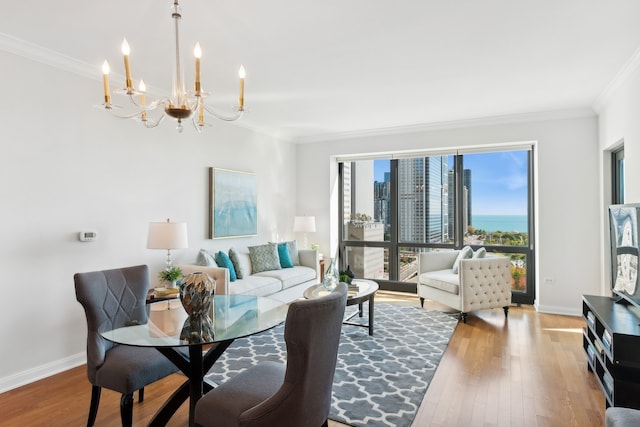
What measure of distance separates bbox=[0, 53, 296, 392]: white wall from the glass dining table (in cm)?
140

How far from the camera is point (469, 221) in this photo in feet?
19.2

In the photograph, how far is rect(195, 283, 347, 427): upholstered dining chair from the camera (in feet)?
5.19

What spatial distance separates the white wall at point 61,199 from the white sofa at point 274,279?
2.39ft

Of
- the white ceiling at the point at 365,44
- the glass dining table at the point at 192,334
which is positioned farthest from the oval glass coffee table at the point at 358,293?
the white ceiling at the point at 365,44

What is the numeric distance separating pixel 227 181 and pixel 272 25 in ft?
9.09

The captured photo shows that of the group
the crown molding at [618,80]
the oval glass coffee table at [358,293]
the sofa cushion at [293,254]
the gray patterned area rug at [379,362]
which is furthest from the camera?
the sofa cushion at [293,254]

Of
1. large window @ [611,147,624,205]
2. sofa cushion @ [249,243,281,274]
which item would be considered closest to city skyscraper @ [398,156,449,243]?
large window @ [611,147,624,205]

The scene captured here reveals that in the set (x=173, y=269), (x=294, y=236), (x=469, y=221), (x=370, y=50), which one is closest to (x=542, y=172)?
(x=469, y=221)

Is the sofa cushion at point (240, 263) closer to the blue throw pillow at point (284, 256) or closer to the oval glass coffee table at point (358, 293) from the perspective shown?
the blue throw pillow at point (284, 256)

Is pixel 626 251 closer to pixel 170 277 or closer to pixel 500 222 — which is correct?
pixel 500 222

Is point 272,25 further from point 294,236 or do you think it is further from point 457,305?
point 294,236

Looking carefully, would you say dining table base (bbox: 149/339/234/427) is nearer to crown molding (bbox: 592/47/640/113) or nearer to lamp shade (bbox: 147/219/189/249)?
lamp shade (bbox: 147/219/189/249)

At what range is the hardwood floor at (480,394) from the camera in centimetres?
245

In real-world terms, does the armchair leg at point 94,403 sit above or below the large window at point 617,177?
below
